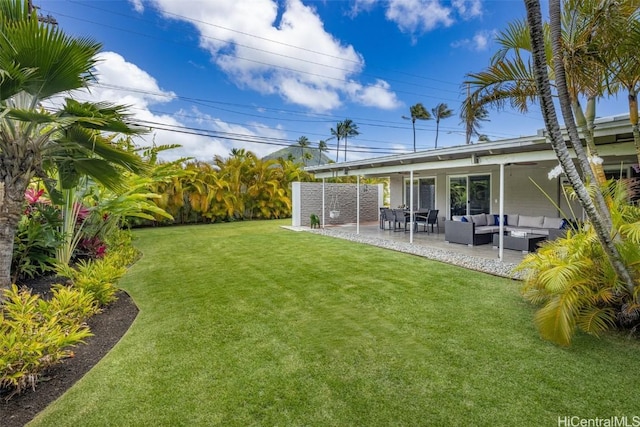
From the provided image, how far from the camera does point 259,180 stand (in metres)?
19.9

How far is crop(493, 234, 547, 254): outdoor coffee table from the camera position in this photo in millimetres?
8875

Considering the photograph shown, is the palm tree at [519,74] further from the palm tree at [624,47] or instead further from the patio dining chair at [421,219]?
the patio dining chair at [421,219]

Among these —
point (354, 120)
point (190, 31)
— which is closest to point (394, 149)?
point (354, 120)

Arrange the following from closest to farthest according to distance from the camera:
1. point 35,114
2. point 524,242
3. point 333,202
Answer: point 35,114 → point 524,242 → point 333,202

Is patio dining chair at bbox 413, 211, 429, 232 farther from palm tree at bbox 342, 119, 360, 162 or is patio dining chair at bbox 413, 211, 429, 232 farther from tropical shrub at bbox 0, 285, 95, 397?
palm tree at bbox 342, 119, 360, 162

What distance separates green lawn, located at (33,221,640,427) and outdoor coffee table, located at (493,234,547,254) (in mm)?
3340

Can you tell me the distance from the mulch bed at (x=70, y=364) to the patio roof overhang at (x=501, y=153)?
27.3 feet

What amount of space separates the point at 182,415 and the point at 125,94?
22014mm

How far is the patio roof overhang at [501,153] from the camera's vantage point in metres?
5.93

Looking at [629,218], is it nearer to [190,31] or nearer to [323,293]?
[323,293]

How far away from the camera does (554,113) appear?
3.28 meters

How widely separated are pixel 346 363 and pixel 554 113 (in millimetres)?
3329

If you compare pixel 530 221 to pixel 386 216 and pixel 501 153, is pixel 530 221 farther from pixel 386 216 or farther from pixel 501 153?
pixel 386 216

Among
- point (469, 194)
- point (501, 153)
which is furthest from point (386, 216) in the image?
point (501, 153)
